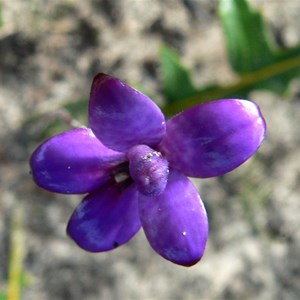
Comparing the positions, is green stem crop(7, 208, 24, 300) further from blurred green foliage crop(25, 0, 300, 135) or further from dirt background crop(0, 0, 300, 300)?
blurred green foliage crop(25, 0, 300, 135)

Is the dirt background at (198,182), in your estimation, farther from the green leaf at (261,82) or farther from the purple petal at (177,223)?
the purple petal at (177,223)

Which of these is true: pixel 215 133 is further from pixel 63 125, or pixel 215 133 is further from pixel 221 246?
pixel 221 246

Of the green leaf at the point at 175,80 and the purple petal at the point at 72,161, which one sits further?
the green leaf at the point at 175,80

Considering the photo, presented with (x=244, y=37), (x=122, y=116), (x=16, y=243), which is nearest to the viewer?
(x=122, y=116)

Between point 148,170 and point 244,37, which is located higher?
point 148,170

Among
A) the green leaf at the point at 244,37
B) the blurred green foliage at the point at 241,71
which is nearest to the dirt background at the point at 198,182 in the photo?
the blurred green foliage at the point at 241,71

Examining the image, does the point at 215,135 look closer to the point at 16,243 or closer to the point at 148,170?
the point at 148,170

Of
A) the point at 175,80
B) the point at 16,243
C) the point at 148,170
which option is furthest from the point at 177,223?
the point at 16,243
